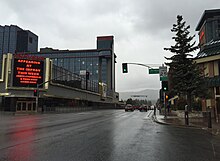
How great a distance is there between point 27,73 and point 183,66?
33.1 metres

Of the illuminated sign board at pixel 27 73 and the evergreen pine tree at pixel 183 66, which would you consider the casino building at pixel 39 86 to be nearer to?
the illuminated sign board at pixel 27 73

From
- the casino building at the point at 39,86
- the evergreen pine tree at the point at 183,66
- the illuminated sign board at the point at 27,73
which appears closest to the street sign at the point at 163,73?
the evergreen pine tree at the point at 183,66

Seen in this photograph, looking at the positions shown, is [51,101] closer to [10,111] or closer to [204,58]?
[10,111]

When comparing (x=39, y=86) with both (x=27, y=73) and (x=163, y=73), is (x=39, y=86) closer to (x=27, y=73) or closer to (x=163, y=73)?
(x=27, y=73)

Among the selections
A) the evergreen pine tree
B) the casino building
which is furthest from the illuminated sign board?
the evergreen pine tree

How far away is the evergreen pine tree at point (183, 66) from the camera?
86.0ft

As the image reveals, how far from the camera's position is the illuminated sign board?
45000mm

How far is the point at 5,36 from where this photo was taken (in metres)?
148

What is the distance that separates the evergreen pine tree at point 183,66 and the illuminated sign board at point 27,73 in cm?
3093

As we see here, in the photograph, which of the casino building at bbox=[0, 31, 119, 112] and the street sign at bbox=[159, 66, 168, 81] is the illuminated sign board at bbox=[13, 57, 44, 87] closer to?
the casino building at bbox=[0, 31, 119, 112]

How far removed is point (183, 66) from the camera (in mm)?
26734

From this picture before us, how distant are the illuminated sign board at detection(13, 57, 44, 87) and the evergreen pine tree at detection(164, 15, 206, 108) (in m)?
30.9

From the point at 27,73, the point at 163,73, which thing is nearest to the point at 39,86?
the point at 27,73

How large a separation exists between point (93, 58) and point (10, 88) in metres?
107
